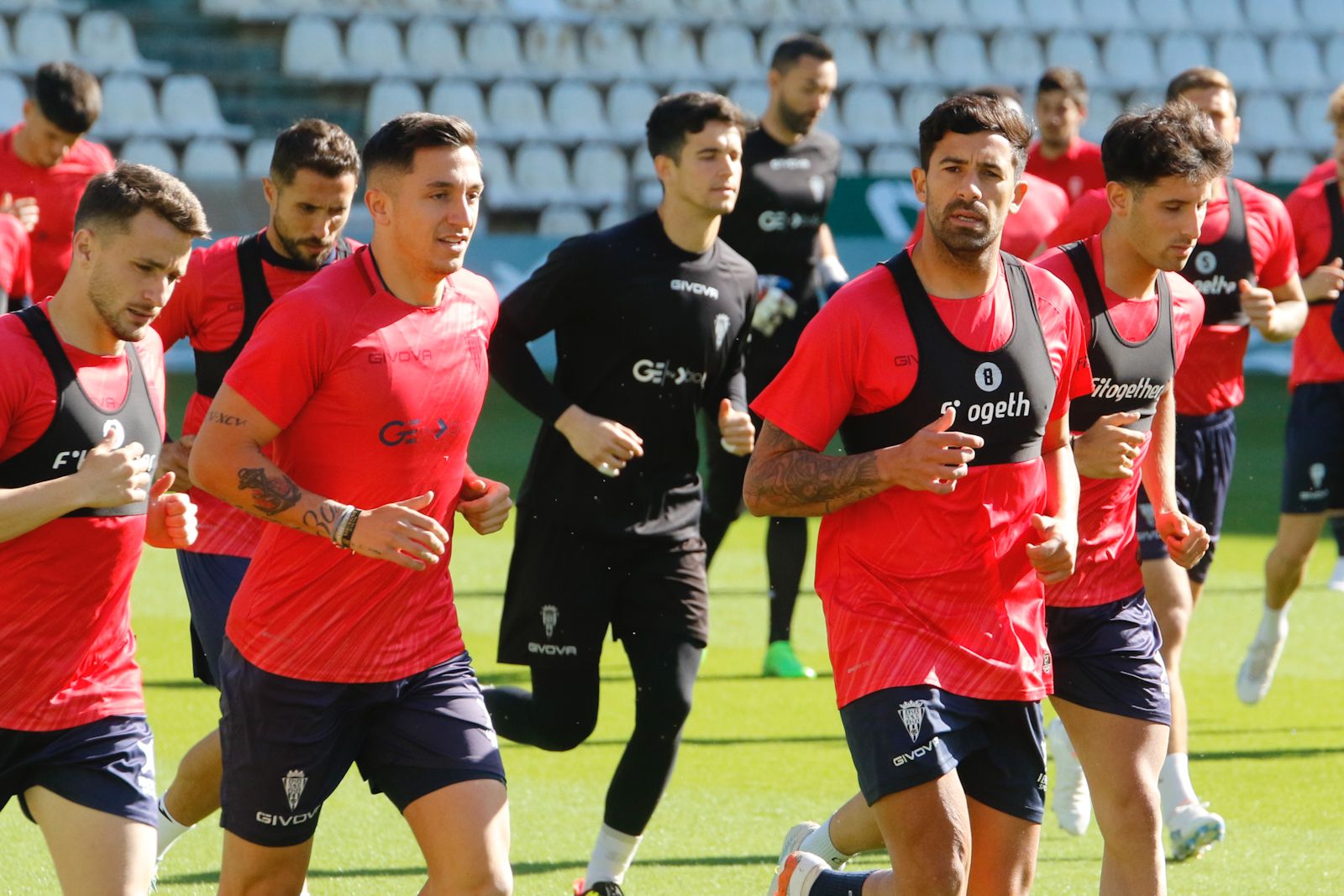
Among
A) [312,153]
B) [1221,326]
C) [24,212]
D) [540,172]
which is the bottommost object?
[1221,326]

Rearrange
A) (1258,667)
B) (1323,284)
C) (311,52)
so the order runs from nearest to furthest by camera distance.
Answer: (1323,284) → (1258,667) → (311,52)

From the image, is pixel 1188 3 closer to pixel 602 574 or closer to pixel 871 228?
pixel 871 228

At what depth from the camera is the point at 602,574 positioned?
5.68m

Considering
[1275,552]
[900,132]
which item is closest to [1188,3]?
[900,132]

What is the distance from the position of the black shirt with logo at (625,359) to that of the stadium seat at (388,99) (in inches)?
542

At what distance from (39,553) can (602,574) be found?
2.07m

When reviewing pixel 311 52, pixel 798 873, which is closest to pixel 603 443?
pixel 798 873

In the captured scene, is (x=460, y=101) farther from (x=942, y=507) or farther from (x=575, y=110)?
(x=942, y=507)

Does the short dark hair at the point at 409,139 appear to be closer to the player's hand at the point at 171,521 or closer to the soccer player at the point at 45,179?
the player's hand at the point at 171,521

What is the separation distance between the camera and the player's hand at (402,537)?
3.82 m

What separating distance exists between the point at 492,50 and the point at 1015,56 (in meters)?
6.27

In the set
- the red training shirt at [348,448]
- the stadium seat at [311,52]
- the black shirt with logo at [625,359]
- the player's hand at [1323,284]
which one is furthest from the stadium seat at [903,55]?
the red training shirt at [348,448]

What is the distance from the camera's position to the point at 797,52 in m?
8.69

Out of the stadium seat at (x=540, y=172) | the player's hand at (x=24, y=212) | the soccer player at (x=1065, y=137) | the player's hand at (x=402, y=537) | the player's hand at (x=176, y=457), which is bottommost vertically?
the player's hand at (x=402, y=537)
